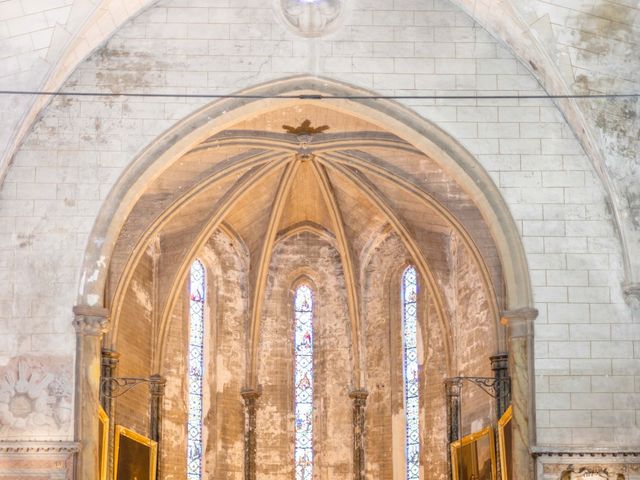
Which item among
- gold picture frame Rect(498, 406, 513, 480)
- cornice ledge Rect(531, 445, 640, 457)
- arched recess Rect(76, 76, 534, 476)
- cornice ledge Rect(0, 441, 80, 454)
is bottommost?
cornice ledge Rect(531, 445, 640, 457)

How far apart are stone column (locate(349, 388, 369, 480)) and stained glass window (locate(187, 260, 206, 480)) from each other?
3125 millimetres

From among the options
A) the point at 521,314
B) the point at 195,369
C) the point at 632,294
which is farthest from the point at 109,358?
the point at 632,294

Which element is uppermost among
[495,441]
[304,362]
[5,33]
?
[5,33]

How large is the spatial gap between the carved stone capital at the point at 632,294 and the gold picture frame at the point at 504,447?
405 centimetres

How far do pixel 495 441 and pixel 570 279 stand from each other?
5.78 m

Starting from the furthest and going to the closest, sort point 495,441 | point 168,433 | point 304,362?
point 304,362 → point 168,433 → point 495,441

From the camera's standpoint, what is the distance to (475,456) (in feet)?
108

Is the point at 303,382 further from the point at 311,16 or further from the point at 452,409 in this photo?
the point at 311,16

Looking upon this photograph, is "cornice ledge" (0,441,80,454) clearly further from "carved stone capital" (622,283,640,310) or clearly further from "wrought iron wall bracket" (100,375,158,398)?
"carved stone capital" (622,283,640,310)

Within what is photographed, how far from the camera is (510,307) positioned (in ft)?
89.8

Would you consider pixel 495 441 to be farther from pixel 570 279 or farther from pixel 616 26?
pixel 616 26

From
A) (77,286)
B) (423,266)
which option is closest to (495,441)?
(423,266)

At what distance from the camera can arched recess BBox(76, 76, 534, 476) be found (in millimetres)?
27234

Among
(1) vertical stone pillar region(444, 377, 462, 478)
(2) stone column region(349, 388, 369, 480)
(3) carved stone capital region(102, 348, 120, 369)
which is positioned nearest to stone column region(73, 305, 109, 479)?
(3) carved stone capital region(102, 348, 120, 369)
